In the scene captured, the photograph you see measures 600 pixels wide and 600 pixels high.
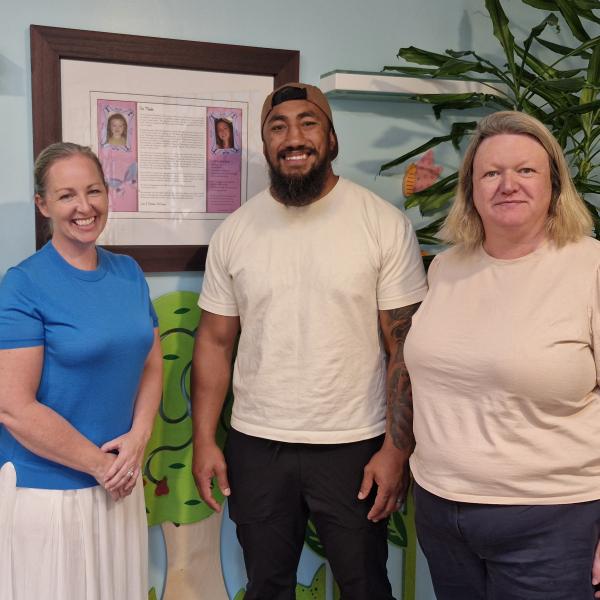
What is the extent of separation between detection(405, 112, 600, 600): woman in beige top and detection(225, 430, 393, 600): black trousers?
322 mm

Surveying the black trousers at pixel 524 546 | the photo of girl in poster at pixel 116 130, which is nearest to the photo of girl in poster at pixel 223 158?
the photo of girl in poster at pixel 116 130

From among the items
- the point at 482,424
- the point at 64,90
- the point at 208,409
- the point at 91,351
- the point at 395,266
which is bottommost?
the point at 208,409

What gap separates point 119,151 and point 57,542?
1039 mm

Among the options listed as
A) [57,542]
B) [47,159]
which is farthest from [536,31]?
[57,542]

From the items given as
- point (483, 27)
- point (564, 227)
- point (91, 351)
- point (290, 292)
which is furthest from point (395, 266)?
point (483, 27)

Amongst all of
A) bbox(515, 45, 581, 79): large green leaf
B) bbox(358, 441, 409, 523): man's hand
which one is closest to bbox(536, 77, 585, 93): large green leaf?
bbox(515, 45, 581, 79): large green leaf

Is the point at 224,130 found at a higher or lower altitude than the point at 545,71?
lower

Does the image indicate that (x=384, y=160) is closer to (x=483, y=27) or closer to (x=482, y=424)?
(x=483, y=27)

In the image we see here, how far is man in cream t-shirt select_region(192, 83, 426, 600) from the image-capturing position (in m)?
1.78

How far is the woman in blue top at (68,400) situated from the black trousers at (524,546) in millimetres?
746

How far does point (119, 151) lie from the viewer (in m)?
1.97

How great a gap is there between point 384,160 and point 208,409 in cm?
94

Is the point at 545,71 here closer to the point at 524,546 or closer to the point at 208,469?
the point at 524,546

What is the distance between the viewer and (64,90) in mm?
1880
